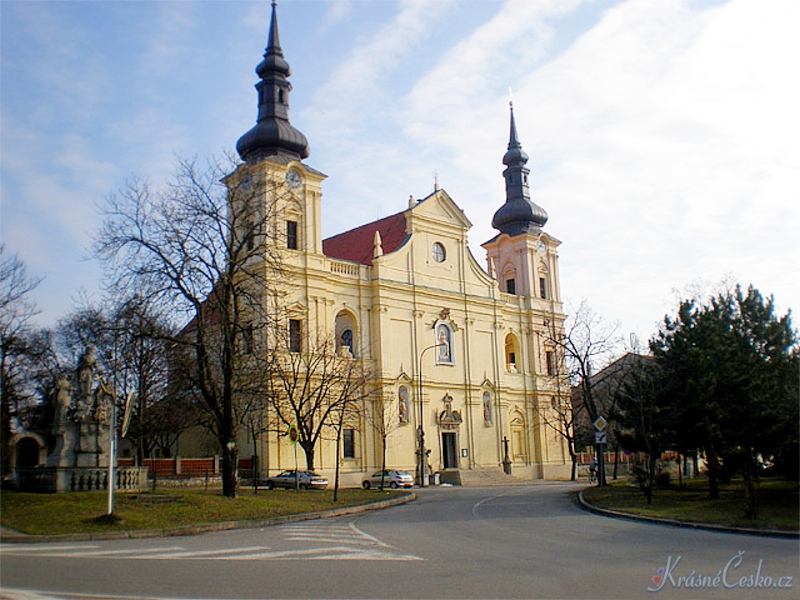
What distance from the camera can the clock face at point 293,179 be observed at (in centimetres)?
5162

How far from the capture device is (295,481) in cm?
4212

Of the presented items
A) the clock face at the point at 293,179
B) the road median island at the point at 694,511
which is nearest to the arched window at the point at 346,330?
the clock face at the point at 293,179

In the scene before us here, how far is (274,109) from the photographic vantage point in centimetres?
5200

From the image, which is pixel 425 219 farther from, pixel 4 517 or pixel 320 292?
pixel 4 517

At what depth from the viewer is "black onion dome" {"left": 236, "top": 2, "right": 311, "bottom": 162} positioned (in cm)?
5150

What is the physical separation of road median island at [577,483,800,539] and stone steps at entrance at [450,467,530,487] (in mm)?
23038

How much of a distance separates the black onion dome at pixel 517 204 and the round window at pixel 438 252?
9998 mm

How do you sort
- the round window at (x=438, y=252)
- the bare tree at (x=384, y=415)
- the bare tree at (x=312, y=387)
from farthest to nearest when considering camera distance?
the round window at (x=438, y=252)
the bare tree at (x=384, y=415)
the bare tree at (x=312, y=387)

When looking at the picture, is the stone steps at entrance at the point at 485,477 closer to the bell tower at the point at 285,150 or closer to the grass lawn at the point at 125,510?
the bell tower at the point at 285,150

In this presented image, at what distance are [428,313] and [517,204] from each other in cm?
1581

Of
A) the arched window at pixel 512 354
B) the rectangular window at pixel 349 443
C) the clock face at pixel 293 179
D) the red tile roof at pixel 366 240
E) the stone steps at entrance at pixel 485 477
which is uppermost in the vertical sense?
the clock face at pixel 293 179

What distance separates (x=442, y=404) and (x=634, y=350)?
19570 millimetres

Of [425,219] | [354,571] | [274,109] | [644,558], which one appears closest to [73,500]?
[354,571]

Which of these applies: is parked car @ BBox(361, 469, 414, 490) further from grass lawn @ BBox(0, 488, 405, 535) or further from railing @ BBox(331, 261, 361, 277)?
grass lawn @ BBox(0, 488, 405, 535)
